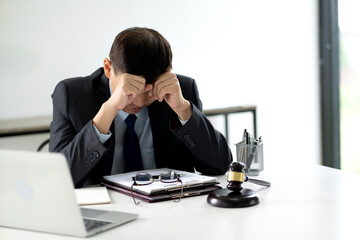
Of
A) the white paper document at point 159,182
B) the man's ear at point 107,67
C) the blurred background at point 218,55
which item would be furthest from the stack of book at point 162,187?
the blurred background at point 218,55

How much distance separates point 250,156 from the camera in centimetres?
181

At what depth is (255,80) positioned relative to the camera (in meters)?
3.52

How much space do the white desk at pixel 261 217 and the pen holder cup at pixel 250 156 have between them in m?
0.16

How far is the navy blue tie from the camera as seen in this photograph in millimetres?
1876

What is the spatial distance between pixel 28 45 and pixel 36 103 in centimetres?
30

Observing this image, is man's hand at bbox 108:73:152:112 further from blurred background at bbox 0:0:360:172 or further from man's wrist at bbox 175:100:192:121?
blurred background at bbox 0:0:360:172

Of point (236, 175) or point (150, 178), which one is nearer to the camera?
point (236, 175)

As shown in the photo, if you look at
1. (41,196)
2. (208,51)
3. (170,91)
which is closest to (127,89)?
(170,91)

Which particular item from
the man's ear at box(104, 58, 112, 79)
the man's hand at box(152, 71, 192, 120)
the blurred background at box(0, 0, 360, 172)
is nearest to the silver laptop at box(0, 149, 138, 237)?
the man's hand at box(152, 71, 192, 120)

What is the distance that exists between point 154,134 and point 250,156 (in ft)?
1.14

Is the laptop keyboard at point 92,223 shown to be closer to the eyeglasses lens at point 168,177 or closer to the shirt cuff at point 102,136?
the eyeglasses lens at point 168,177

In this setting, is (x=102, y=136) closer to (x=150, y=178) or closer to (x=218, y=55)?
(x=150, y=178)

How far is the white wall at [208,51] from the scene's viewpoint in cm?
279

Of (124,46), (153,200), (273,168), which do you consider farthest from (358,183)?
(124,46)
